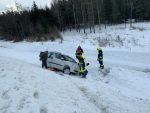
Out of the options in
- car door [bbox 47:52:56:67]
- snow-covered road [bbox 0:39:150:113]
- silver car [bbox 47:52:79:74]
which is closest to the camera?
snow-covered road [bbox 0:39:150:113]

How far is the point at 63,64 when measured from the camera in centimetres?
2477

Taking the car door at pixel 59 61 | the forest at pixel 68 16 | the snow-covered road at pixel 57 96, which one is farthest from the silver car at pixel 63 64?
the forest at pixel 68 16

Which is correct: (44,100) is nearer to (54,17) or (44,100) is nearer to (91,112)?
(91,112)

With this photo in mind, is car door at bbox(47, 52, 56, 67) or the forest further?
the forest

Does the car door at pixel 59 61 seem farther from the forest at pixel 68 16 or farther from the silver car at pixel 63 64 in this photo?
the forest at pixel 68 16

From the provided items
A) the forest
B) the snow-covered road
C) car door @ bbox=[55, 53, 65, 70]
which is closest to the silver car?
car door @ bbox=[55, 53, 65, 70]

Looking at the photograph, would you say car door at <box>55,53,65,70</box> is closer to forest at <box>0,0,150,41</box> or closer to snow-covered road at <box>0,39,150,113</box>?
snow-covered road at <box>0,39,150,113</box>

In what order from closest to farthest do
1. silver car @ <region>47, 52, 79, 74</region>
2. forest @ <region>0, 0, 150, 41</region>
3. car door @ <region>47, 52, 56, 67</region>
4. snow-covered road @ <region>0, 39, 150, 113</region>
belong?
snow-covered road @ <region>0, 39, 150, 113</region>
silver car @ <region>47, 52, 79, 74</region>
car door @ <region>47, 52, 56, 67</region>
forest @ <region>0, 0, 150, 41</region>

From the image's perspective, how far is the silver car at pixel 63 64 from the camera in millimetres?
24734

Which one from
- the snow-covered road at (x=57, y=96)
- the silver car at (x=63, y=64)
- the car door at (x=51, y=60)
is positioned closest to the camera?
the snow-covered road at (x=57, y=96)

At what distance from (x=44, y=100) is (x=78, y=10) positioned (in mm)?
63926

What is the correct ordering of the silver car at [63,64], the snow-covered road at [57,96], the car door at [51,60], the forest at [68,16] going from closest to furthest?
the snow-covered road at [57,96] < the silver car at [63,64] < the car door at [51,60] < the forest at [68,16]

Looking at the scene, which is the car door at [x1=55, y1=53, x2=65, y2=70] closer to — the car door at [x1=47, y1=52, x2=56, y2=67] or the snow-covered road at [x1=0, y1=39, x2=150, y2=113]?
the car door at [x1=47, y1=52, x2=56, y2=67]

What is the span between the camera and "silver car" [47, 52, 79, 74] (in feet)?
81.1
